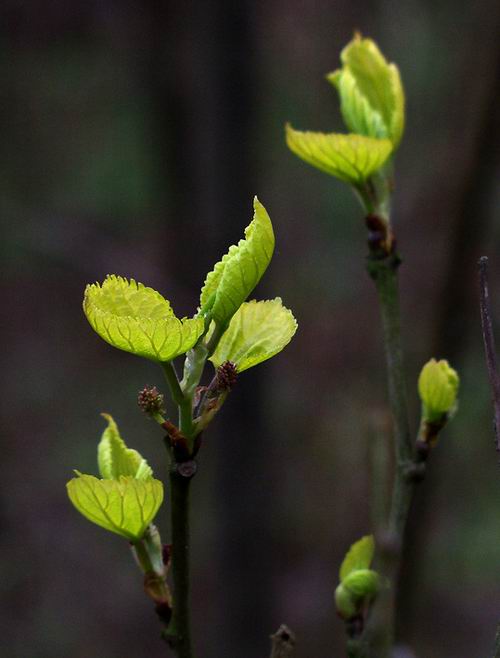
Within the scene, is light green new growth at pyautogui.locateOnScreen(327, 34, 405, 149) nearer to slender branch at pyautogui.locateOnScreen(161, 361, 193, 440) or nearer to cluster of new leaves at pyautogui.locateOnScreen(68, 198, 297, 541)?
cluster of new leaves at pyautogui.locateOnScreen(68, 198, 297, 541)

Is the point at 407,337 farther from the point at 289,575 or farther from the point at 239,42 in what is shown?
the point at 239,42

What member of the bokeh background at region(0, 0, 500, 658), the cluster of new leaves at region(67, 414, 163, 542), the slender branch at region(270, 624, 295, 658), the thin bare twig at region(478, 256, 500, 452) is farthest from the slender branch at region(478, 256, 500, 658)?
the bokeh background at region(0, 0, 500, 658)

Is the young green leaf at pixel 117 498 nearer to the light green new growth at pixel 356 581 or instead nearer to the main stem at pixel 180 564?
the main stem at pixel 180 564

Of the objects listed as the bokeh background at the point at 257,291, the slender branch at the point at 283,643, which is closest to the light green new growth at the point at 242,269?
the slender branch at the point at 283,643

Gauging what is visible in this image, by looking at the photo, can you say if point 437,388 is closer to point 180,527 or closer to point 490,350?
point 490,350

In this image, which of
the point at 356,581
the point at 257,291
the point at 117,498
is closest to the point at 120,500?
the point at 117,498
